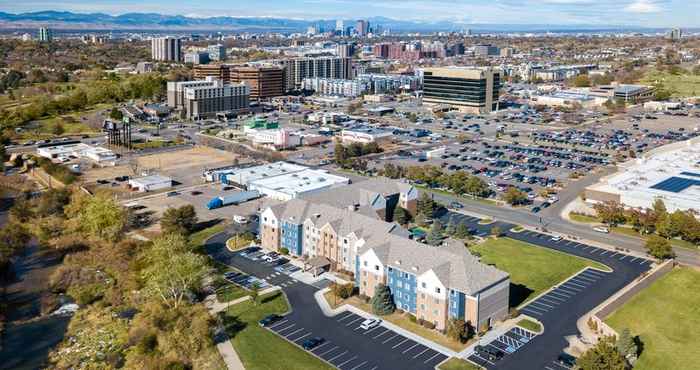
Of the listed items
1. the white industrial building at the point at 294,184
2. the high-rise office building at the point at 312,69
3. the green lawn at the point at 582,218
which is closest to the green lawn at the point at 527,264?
the green lawn at the point at 582,218

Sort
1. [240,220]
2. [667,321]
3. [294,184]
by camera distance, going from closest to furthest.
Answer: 1. [667,321]
2. [240,220]
3. [294,184]

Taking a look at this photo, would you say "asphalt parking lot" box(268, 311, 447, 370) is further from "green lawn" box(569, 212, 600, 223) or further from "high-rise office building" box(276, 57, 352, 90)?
"high-rise office building" box(276, 57, 352, 90)

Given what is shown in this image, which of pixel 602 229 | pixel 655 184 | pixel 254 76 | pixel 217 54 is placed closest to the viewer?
pixel 602 229

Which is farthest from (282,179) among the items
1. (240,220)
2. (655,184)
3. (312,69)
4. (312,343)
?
(312,69)

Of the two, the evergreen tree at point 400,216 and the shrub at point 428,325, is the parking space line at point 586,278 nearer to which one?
the shrub at point 428,325

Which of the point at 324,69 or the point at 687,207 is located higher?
the point at 324,69

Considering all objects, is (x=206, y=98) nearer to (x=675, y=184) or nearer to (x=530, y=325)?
(x=675, y=184)

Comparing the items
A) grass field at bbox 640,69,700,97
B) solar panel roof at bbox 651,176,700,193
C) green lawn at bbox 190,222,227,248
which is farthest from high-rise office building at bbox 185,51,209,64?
solar panel roof at bbox 651,176,700,193

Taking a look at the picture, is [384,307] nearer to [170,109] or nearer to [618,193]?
[618,193]

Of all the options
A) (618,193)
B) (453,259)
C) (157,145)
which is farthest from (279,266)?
(157,145)
